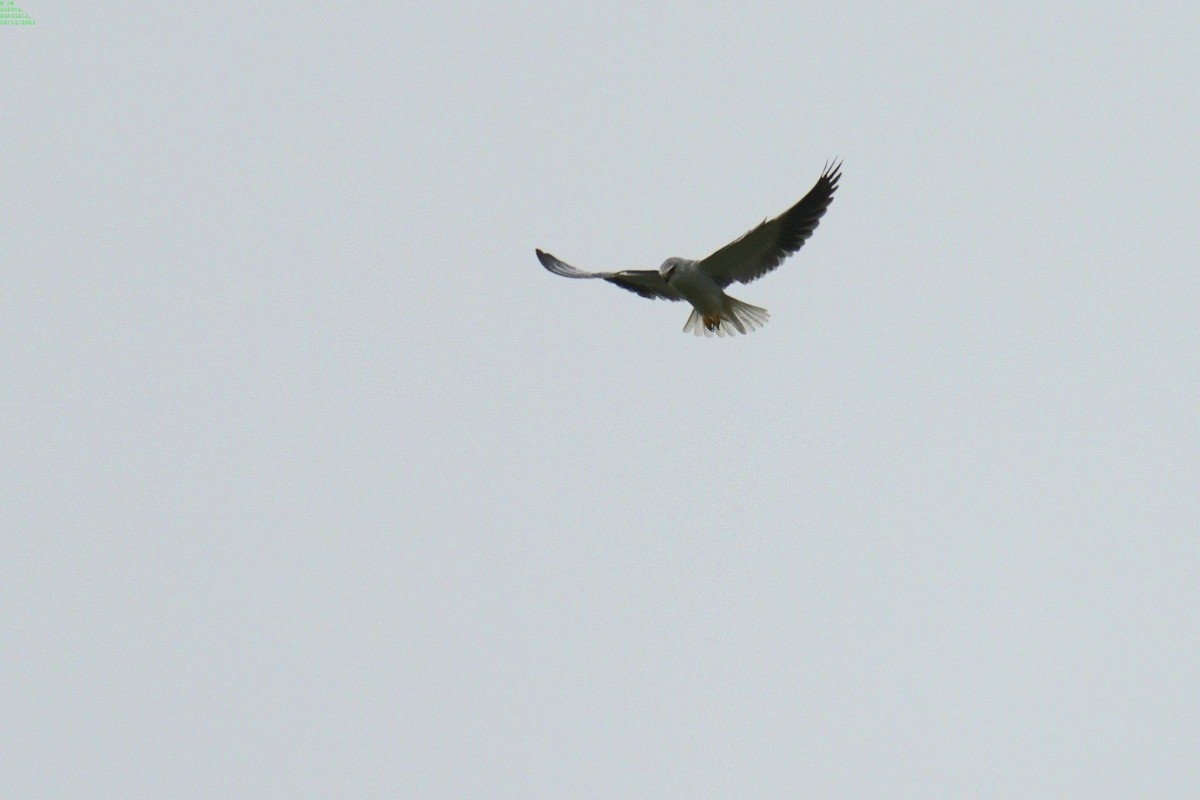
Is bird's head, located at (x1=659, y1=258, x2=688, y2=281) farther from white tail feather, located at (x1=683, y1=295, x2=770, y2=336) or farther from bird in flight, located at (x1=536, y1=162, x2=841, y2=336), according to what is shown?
white tail feather, located at (x1=683, y1=295, x2=770, y2=336)

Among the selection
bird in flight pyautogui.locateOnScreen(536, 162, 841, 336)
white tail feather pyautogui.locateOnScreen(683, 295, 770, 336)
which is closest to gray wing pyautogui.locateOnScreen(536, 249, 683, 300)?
bird in flight pyautogui.locateOnScreen(536, 162, 841, 336)

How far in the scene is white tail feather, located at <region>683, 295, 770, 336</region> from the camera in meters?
14.3

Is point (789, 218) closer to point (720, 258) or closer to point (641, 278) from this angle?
point (720, 258)

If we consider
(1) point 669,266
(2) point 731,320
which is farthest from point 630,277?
(2) point 731,320

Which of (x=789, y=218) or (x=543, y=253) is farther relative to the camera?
(x=543, y=253)

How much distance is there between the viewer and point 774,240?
13344 millimetres

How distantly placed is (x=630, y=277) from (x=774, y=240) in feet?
5.00

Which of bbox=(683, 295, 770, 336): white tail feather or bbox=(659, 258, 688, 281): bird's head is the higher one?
bbox=(683, 295, 770, 336): white tail feather

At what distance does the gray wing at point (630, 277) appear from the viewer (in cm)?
1371

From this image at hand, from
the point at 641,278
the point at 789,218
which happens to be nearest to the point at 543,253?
the point at 641,278

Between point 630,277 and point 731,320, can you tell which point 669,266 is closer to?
point 630,277

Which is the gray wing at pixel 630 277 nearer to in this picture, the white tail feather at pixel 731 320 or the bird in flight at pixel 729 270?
the bird in flight at pixel 729 270

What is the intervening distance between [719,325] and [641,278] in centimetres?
125

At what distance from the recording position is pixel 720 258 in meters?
13.4
